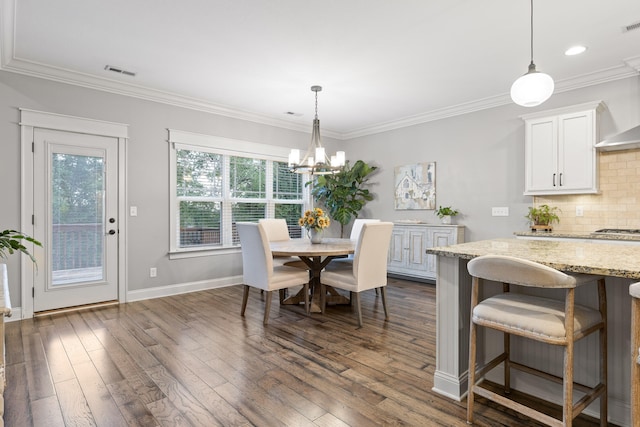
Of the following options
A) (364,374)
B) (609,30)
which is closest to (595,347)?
(364,374)

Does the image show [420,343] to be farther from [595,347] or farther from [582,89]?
[582,89]

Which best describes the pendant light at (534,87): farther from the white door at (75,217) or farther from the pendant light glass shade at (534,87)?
the white door at (75,217)

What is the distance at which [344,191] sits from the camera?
19.5ft

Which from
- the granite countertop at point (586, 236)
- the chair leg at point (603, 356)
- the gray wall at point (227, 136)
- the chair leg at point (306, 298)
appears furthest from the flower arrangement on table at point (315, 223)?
the chair leg at point (603, 356)

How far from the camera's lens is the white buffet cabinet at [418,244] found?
4.82 meters

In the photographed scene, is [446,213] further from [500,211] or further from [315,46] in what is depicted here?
[315,46]

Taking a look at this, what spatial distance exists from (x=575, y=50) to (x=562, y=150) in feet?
3.52

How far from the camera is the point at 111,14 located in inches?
104

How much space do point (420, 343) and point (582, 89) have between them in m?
3.49

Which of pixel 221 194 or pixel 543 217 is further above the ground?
pixel 221 194

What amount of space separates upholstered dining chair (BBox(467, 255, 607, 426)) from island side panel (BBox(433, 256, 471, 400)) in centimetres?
21

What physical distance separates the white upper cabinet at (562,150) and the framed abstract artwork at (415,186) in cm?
141

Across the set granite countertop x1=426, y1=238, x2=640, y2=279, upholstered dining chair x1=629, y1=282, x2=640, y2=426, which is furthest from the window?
upholstered dining chair x1=629, y1=282, x2=640, y2=426

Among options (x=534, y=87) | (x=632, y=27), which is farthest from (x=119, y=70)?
(x=632, y=27)
